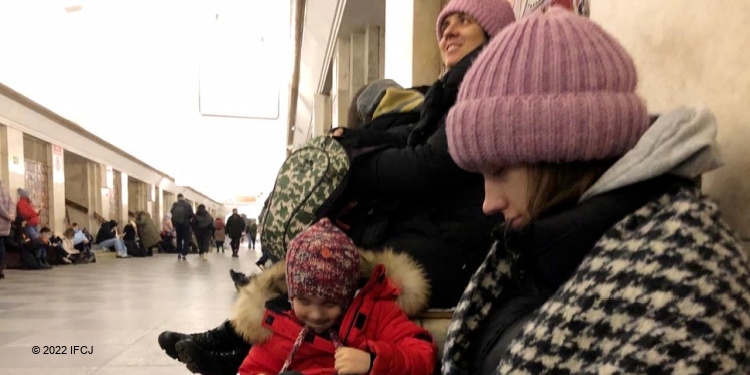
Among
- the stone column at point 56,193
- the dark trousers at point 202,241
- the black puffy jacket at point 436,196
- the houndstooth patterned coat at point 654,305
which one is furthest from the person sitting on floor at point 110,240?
the houndstooth patterned coat at point 654,305

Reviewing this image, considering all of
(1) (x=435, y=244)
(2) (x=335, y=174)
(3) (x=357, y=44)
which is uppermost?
(3) (x=357, y=44)

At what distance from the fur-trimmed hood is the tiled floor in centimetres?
142

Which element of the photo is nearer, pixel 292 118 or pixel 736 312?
pixel 736 312

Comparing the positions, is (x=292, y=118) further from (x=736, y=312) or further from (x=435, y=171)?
(x=736, y=312)

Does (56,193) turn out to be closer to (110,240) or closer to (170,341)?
(110,240)

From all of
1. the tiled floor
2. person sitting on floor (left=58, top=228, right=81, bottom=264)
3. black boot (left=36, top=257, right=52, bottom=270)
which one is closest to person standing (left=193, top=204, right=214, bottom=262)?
person sitting on floor (left=58, top=228, right=81, bottom=264)

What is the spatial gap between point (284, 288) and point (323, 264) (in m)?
0.33

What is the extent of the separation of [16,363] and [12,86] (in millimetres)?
11676

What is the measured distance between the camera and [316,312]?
1.70m

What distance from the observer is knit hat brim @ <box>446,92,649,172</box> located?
2.98ft

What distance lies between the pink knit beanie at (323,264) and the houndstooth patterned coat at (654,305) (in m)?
0.93

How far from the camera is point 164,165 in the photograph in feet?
92.3

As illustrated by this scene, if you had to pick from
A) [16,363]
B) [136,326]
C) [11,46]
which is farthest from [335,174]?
[11,46]

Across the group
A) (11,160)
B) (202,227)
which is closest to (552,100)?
(11,160)
